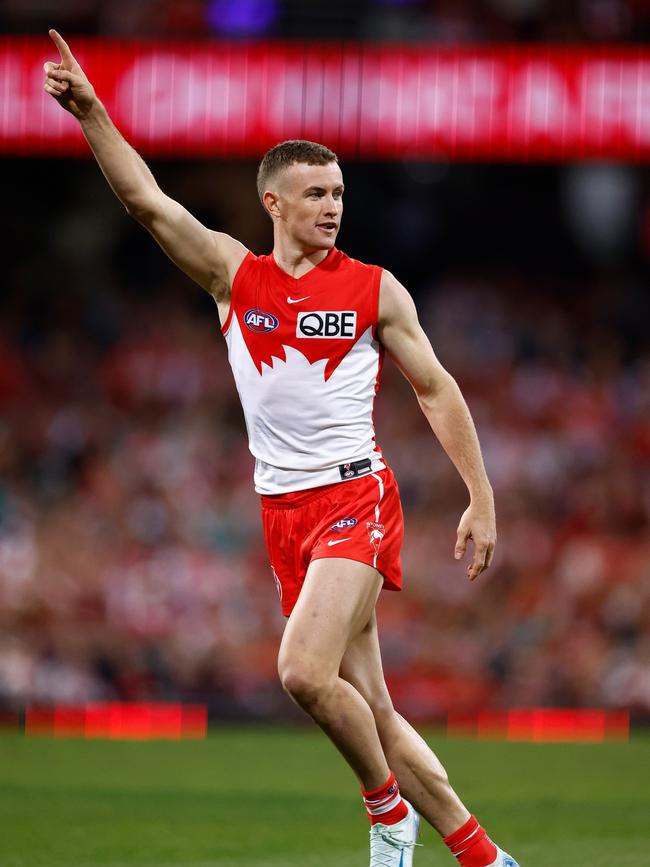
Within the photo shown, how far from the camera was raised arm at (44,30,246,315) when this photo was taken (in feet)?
17.9

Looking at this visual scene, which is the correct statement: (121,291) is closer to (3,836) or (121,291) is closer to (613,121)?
(613,121)

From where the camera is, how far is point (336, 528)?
5410 millimetres

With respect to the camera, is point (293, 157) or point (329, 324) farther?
point (293, 157)

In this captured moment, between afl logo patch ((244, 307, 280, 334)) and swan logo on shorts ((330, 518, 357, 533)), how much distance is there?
78 centimetres

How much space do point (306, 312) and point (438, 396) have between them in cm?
59

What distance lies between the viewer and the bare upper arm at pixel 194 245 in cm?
551

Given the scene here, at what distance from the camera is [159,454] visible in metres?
15.7

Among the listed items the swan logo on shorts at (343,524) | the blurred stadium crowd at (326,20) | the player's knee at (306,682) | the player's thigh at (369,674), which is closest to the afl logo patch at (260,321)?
the swan logo on shorts at (343,524)

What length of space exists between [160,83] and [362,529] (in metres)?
9.62

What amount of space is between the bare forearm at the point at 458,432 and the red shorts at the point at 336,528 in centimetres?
29

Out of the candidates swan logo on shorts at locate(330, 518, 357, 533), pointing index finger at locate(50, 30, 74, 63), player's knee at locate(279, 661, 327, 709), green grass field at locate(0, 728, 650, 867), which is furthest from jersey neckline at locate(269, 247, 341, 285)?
green grass field at locate(0, 728, 650, 867)

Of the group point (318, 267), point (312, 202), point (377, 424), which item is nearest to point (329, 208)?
point (312, 202)

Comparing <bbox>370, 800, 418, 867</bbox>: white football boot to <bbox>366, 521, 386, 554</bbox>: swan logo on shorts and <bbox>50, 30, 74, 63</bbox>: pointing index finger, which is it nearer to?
<bbox>366, 521, 386, 554</bbox>: swan logo on shorts

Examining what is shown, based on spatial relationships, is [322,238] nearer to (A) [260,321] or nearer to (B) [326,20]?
(A) [260,321]
